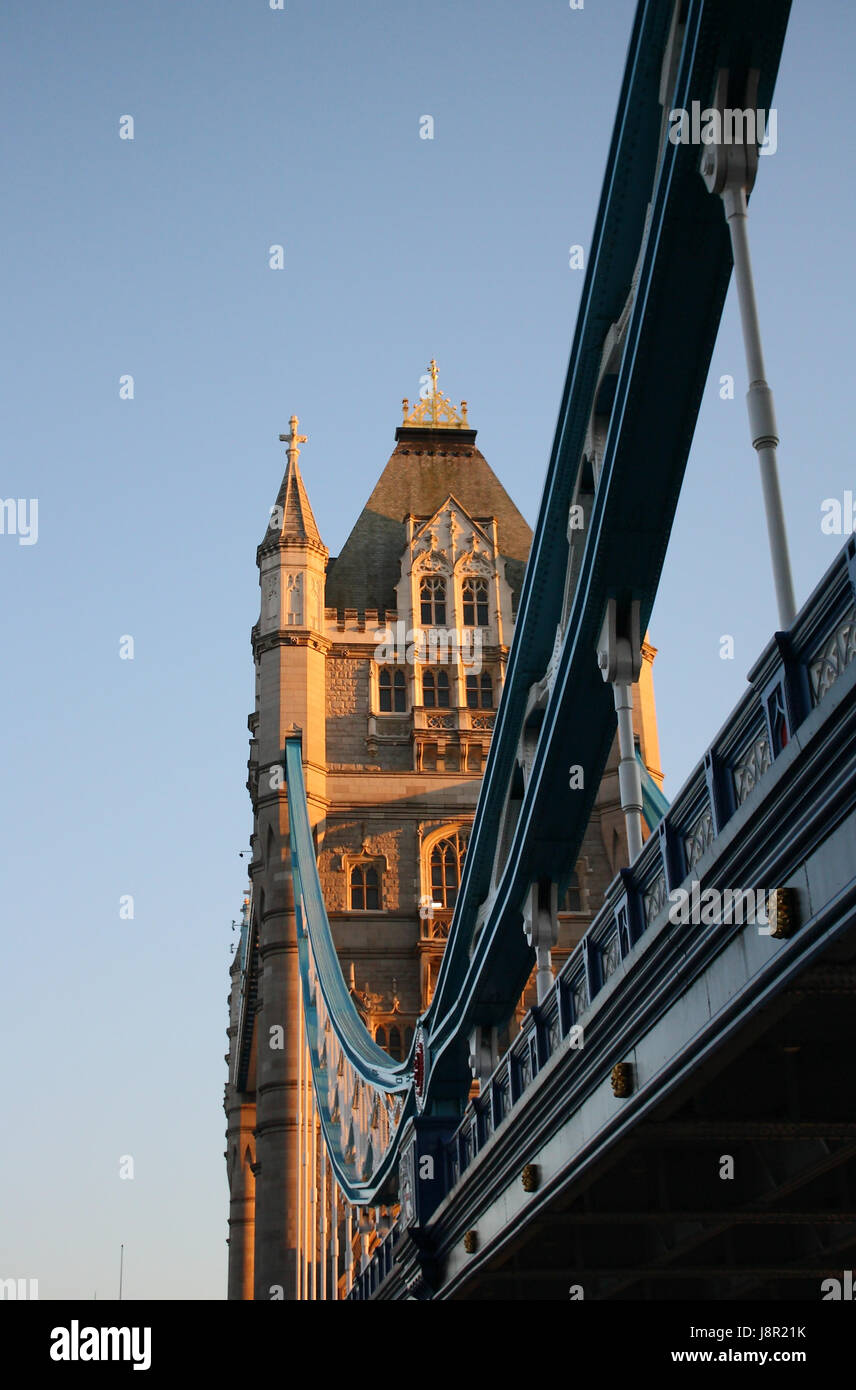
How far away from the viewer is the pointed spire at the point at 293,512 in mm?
43625

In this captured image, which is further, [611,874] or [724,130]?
[611,874]

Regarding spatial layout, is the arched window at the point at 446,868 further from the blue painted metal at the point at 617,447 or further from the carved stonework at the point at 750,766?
the carved stonework at the point at 750,766

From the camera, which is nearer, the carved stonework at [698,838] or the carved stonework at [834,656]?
the carved stonework at [834,656]

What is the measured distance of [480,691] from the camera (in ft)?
145

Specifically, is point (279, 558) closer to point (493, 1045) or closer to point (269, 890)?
point (269, 890)

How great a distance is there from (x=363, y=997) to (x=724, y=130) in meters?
30.2

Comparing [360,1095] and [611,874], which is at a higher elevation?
[611,874]

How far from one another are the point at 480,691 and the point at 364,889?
245 inches

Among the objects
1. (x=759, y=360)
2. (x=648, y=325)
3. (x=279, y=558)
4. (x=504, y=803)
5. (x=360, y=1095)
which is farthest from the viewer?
(x=279, y=558)

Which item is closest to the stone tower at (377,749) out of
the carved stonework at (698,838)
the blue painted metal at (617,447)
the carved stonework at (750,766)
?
the blue painted metal at (617,447)

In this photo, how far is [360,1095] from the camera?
31.5m

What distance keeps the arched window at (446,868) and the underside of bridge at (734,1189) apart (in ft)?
73.9

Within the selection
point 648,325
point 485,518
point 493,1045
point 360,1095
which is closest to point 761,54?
point 648,325

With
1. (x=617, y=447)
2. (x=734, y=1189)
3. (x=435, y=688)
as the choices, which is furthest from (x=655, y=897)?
(x=435, y=688)
